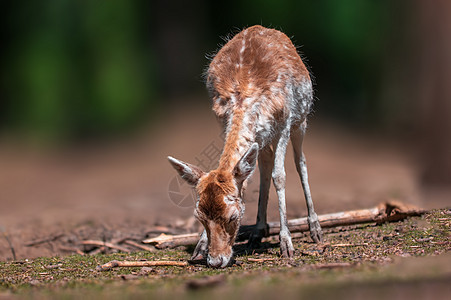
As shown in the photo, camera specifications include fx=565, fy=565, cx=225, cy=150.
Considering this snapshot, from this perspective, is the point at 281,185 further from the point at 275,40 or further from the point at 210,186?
the point at 275,40

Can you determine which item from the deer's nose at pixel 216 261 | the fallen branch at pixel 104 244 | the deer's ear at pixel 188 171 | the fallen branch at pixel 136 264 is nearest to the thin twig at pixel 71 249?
the fallen branch at pixel 104 244

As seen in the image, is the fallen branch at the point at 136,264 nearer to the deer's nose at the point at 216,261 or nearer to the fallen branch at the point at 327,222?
the deer's nose at the point at 216,261

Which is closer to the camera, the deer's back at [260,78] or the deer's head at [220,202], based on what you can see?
the deer's head at [220,202]

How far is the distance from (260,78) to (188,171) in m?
1.59

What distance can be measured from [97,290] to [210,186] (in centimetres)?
154

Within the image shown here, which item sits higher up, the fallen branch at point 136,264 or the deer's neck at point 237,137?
the deer's neck at point 237,137

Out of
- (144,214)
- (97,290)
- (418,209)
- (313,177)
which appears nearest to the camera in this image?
(97,290)

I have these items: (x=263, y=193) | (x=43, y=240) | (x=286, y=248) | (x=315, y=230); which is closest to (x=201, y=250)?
(x=286, y=248)

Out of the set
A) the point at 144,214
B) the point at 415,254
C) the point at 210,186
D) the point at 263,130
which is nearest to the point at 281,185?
the point at 263,130

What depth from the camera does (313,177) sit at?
13625mm

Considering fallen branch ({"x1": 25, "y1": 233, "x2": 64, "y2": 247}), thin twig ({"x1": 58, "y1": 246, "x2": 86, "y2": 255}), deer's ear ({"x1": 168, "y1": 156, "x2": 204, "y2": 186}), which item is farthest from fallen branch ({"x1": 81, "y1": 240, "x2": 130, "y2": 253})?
deer's ear ({"x1": 168, "y1": 156, "x2": 204, "y2": 186})

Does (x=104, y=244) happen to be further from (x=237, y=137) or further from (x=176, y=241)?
(x=237, y=137)

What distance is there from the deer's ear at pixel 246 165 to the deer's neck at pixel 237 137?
0.11 metres

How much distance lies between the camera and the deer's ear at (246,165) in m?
5.68
